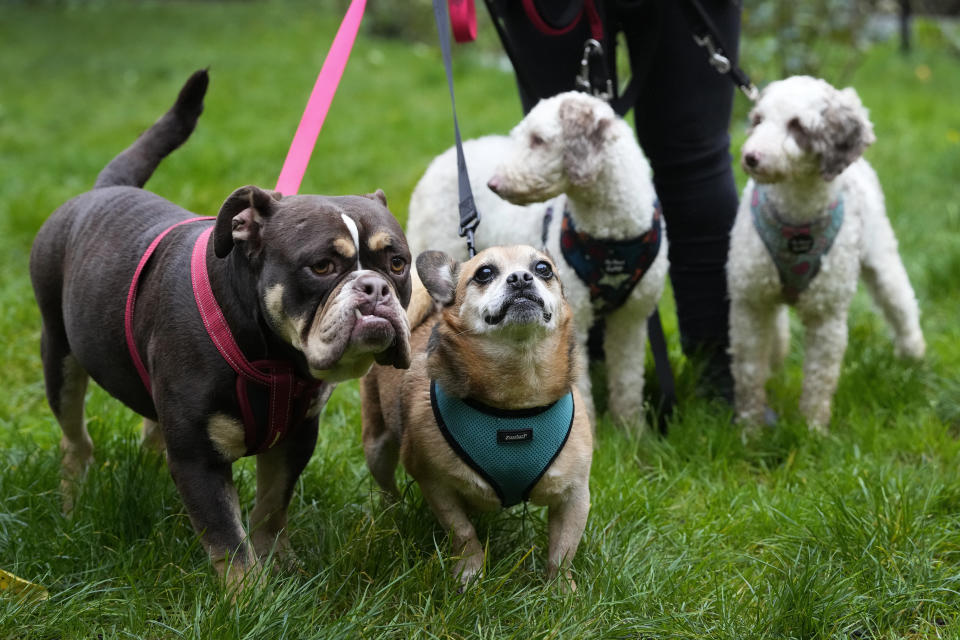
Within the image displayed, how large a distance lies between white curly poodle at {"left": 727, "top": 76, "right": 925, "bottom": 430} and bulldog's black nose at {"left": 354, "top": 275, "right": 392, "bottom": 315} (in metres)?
2.01

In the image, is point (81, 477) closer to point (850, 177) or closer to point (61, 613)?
Answer: point (61, 613)

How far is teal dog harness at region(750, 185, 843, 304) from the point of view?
12.6 feet

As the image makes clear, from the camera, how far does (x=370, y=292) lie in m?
2.19

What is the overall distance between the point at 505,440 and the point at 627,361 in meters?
1.51

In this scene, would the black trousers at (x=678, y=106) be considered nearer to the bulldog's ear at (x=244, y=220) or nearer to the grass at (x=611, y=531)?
the grass at (x=611, y=531)

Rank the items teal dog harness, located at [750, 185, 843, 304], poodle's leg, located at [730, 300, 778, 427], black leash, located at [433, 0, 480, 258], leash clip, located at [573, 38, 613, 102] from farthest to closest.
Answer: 1. poodle's leg, located at [730, 300, 778, 427]
2. teal dog harness, located at [750, 185, 843, 304]
3. leash clip, located at [573, 38, 613, 102]
4. black leash, located at [433, 0, 480, 258]

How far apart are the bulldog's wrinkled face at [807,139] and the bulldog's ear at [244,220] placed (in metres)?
2.10

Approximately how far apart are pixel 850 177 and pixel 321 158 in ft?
16.0

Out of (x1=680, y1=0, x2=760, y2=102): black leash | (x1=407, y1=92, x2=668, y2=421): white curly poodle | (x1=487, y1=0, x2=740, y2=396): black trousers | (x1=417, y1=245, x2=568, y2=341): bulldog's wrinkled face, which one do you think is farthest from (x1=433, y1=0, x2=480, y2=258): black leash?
(x1=680, y1=0, x2=760, y2=102): black leash

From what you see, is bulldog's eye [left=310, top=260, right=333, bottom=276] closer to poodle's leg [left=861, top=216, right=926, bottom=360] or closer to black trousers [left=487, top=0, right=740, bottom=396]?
black trousers [left=487, top=0, right=740, bottom=396]

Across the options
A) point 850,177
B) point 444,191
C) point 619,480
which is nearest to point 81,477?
point 619,480

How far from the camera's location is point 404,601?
7.93 feet

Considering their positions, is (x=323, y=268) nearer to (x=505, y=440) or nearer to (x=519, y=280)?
(x=519, y=280)

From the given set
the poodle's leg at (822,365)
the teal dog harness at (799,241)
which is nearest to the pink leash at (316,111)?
the teal dog harness at (799,241)
